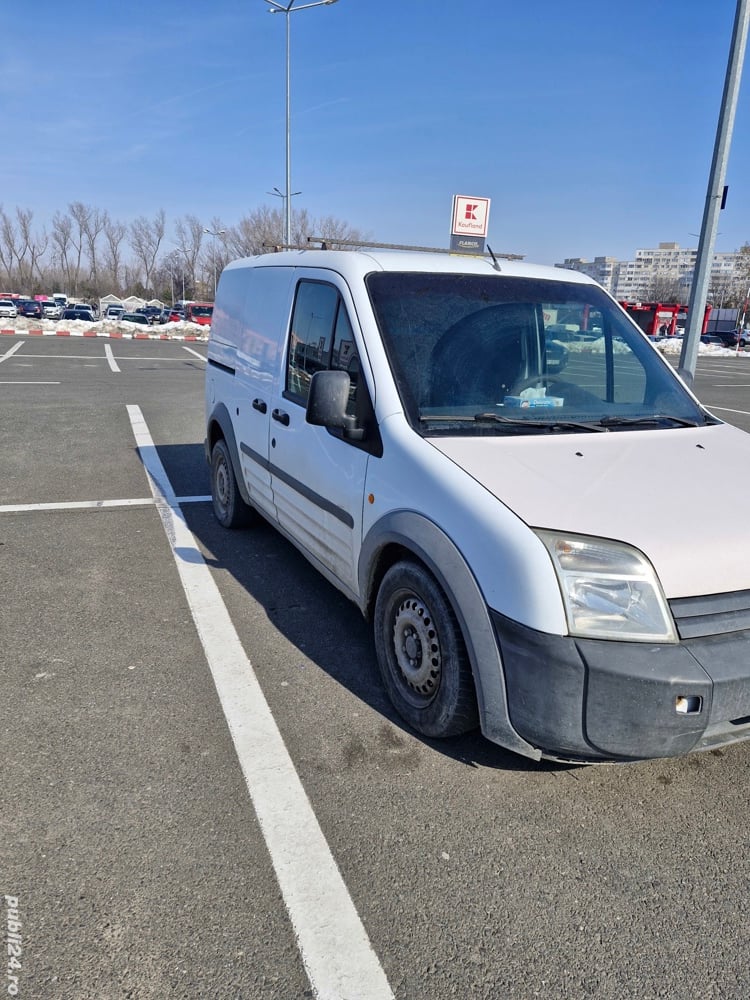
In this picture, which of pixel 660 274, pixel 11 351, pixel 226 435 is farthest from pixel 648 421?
pixel 660 274

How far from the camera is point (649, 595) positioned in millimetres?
2400

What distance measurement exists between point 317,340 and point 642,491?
6.49ft

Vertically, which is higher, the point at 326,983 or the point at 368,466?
the point at 368,466

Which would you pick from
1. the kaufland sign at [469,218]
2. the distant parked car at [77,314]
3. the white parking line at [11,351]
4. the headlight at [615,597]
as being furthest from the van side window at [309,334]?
the distant parked car at [77,314]

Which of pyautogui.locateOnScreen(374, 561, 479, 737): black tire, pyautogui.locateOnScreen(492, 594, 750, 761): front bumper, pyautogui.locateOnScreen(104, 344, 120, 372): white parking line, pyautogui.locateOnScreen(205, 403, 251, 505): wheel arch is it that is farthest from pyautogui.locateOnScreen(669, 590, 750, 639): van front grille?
pyautogui.locateOnScreen(104, 344, 120, 372): white parking line

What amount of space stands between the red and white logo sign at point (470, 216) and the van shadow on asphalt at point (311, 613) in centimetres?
815

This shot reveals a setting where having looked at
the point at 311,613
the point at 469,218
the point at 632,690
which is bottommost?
the point at 311,613

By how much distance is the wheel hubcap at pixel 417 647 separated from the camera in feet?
9.80

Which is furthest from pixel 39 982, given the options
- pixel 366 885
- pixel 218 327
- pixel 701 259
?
pixel 701 259

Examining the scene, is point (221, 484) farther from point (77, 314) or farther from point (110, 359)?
point (77, 314)

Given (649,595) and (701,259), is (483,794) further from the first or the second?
(701,259)

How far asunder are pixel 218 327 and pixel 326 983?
5006 mm

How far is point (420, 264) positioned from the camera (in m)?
3.78

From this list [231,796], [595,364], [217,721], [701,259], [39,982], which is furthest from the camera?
[701,259]
